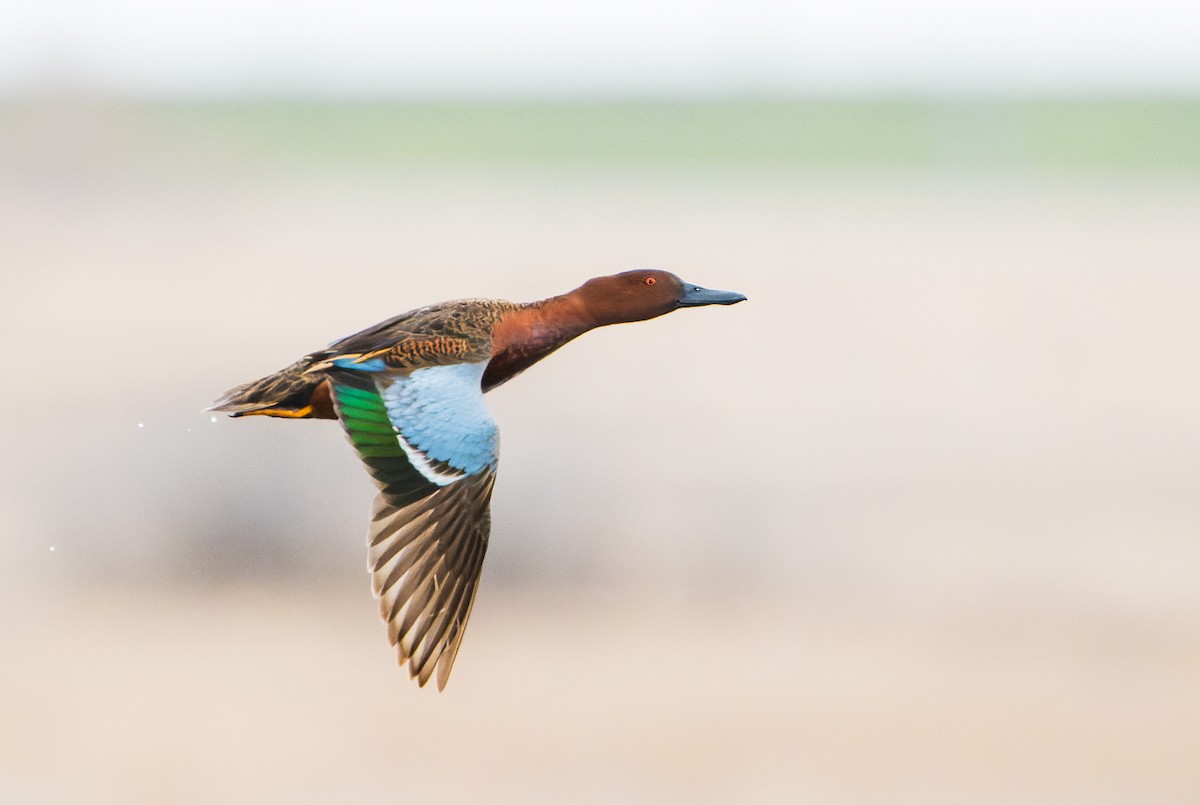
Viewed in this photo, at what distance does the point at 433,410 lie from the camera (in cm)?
538

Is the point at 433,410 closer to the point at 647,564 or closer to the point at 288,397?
the point at 288,397

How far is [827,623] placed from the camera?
16703mm

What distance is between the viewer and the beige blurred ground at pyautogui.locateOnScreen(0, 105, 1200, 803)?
14734 millimetres

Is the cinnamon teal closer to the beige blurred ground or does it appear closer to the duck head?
the duck head

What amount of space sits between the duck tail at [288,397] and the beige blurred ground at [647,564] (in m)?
8.95

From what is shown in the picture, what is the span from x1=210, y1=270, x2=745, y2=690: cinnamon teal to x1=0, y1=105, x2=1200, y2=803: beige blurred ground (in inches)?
352

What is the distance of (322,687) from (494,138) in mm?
38028

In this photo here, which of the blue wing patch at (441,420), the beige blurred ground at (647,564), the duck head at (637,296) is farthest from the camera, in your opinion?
the beige blurred ground at (647,564)

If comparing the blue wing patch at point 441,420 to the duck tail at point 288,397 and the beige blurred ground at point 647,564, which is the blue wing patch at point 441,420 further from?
the beige blurred ground at point 647,564

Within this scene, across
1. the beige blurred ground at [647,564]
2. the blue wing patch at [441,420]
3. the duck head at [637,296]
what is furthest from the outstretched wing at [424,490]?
the beige blurred ground at [647,564]

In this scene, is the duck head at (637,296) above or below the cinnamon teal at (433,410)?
above

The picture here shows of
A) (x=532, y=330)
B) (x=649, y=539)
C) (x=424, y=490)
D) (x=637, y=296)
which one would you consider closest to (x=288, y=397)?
(x=424, y=490)

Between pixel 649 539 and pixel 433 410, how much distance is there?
1181cm

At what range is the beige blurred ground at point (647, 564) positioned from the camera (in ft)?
48.3
